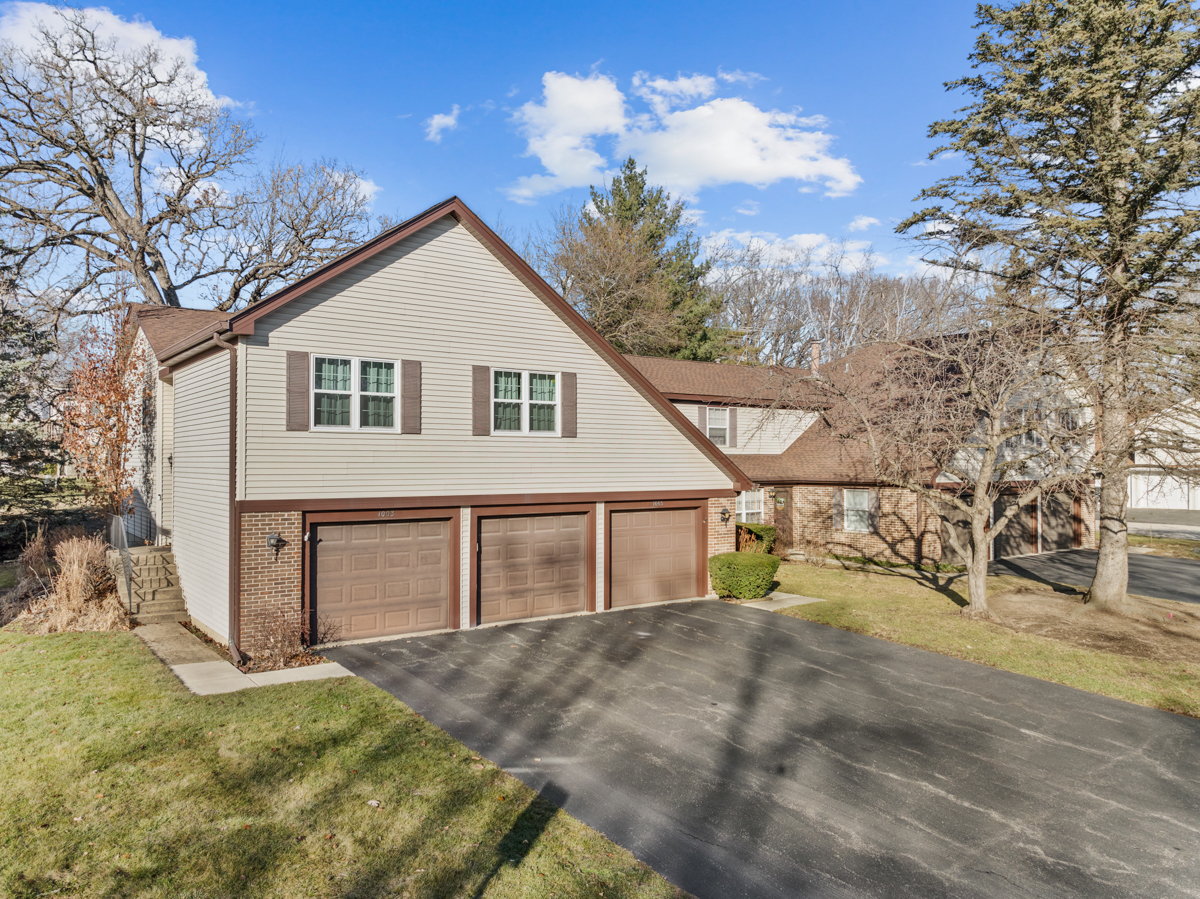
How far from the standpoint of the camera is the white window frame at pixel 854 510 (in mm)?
23875

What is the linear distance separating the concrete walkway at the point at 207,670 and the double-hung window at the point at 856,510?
18254mm

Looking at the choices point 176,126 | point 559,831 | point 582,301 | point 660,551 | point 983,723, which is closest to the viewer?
point 559,831

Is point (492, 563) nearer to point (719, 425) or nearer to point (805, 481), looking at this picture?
point (719, 425)

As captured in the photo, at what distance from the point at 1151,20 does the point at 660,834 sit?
18.8 metres

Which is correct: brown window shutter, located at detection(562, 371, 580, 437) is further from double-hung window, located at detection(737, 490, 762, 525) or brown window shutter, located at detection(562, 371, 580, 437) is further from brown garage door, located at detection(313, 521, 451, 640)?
double-hung window, located at detection(737, 490, 762, 525)

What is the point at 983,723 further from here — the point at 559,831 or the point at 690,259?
the point at 690,259

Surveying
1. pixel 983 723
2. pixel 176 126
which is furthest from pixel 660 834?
pixel 176 126

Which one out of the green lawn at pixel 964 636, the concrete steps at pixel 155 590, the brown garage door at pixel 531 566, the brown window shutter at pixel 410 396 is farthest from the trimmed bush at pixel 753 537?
the concrete steps at pixel 155 590

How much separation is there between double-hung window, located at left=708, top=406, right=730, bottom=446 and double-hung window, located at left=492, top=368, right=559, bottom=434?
10361 millimetres

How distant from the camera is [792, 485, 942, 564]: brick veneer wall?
23000 mm

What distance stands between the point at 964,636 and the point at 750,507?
36.1ft

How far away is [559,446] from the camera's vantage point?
15234 mm

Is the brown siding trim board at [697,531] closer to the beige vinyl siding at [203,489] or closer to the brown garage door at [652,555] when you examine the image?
the brown garage door at [652,555]

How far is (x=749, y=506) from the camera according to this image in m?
24.7
